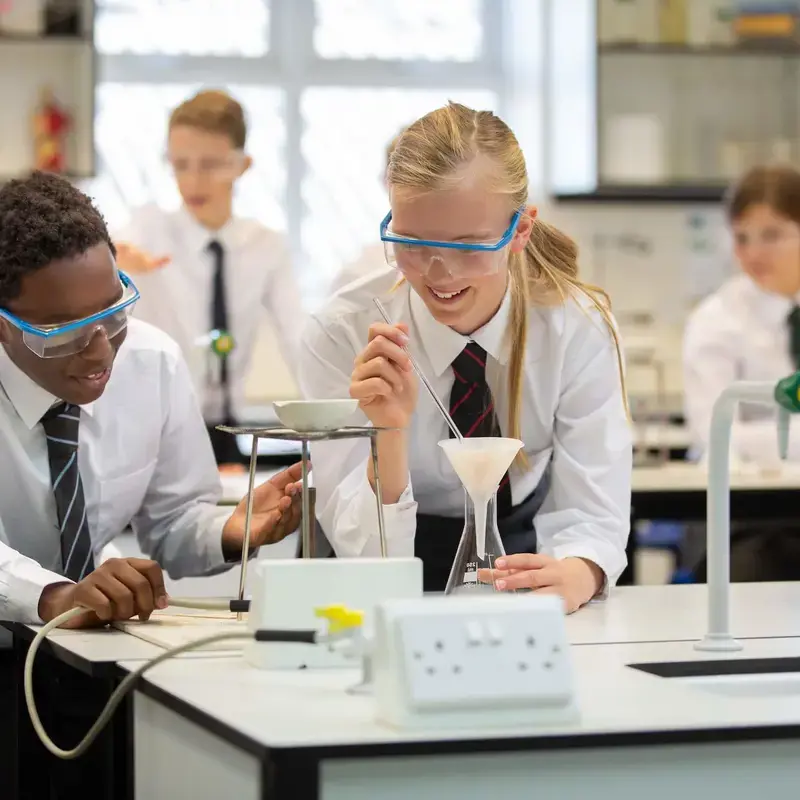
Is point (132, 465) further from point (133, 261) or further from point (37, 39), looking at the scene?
point (37, 39)

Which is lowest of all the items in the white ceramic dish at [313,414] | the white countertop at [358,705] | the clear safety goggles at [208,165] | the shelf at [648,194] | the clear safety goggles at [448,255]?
the white countertop at [358,705]

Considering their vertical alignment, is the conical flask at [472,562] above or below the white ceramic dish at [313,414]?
below

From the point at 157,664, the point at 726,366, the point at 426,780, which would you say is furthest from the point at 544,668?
the point at 726,366

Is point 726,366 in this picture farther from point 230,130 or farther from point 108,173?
point 108,173

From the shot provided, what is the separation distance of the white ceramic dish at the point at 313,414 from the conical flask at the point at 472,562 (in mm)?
202

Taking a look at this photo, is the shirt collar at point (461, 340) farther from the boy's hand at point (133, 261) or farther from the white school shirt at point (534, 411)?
the boy's hand at point (133, 261)

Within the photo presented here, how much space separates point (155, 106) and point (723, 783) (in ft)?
18.0

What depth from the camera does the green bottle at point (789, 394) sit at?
1646mm

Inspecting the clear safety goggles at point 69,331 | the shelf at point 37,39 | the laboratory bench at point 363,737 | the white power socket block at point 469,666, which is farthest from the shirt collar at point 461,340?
the shelf at point 37,39

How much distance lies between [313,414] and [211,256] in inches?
137

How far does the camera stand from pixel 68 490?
7.52 feet

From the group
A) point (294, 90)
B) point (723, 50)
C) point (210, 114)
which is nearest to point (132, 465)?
point (210, 114)

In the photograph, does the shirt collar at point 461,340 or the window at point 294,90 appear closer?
the shirt collar at point 461,340

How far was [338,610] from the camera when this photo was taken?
1.49 meters
